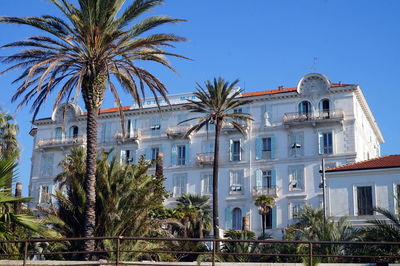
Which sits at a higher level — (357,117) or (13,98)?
(357,117)

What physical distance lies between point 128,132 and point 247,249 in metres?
35.0

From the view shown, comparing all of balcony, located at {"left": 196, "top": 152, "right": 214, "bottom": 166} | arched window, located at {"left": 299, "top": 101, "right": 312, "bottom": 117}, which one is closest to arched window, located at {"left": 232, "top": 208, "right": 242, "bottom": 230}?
balcony, located at {"left": 196, "top": 152, "right": 214, "bottom": 166}

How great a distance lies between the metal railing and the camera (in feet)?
184

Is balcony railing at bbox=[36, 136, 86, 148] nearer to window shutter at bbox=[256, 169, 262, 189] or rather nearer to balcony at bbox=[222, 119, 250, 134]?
balcony at bbox=[222, 119, 250, 134]

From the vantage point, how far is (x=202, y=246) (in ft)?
118

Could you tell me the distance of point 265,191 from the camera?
57.0 metres

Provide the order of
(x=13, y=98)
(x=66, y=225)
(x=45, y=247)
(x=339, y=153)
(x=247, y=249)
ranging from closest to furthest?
(x=13, y=98) < (x=66, y=225) < (x=45, y=247) < (x=247, y=249) < (x=339, y=153)

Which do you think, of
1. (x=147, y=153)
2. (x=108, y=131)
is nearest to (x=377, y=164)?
(x=147, y=153)

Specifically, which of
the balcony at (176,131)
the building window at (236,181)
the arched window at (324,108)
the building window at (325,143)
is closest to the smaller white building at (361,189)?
the building window at (325,143)

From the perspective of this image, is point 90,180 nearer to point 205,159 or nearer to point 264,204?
point 264,204

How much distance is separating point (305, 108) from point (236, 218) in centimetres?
1192

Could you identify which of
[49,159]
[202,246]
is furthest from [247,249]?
[49,159]

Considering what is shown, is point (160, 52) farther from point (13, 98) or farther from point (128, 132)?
point (128, 132)

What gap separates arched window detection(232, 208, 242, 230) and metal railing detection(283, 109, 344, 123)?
9.32m
